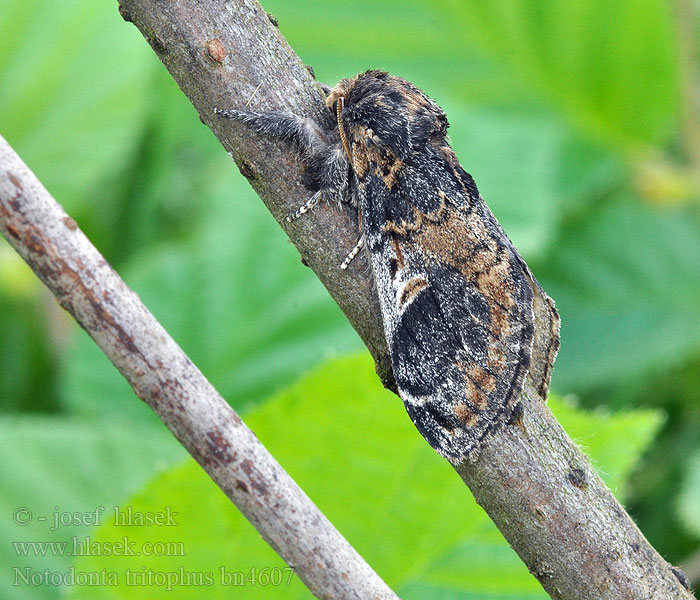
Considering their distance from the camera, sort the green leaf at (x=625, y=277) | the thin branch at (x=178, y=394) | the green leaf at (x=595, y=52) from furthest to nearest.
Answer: the green leaf at (x=625, y=277)
the green leaf at (x=595, y=52)
the thin branch at (x=178, y=394)

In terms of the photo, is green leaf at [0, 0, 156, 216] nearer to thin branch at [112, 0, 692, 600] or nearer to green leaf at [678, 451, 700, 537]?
thin branch at [112, 0, 692, 600]

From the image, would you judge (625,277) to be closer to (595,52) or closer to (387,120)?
(595,52)

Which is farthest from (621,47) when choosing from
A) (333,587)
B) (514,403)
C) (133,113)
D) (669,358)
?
(333,587)

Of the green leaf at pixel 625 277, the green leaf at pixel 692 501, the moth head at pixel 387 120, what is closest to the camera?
the moth head at pixel 387 120

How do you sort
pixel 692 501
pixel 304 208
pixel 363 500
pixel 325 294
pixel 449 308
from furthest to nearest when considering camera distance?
pixel 325 294, pixel 692 501, pixel 363 500, pixel 449 308, pixel 304 208

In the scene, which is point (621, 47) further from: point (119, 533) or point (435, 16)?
point (119, 533)

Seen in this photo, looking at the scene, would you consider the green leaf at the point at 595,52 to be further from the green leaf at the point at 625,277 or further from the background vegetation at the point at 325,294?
the green leaf at the point at 625,277

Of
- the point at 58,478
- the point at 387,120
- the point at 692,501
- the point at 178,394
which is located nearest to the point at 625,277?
the point at 692,501

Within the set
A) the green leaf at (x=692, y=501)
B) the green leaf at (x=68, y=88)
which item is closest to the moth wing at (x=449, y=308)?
the green leaf at (x=692, y=501)
